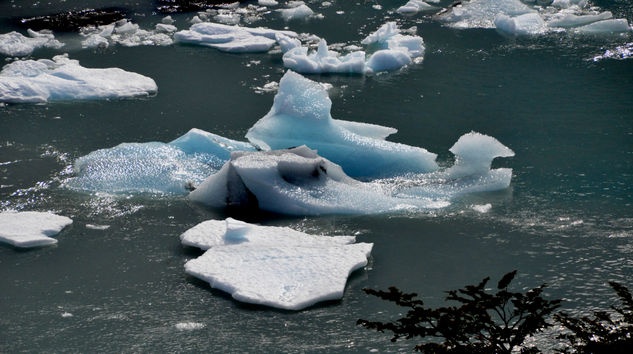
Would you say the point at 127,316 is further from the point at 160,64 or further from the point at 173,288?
the point at 160,64

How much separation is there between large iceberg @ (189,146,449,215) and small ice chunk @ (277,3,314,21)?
542cm

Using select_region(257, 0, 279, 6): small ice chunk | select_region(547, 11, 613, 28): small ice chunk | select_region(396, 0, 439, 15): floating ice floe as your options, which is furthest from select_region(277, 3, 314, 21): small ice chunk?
select_region(547, 11, 613, 28): small ice chunk

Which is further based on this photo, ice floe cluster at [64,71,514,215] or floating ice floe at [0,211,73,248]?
ice floe cluster at [64,71,514,215]

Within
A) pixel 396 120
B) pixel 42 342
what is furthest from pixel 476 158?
pixel 42 342

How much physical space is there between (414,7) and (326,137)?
5251 millimetres

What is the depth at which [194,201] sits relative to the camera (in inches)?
226

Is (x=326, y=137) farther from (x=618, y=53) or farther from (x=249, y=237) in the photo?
(x=618, y=53)

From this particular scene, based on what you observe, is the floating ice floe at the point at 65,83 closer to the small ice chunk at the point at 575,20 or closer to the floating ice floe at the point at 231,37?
the floating ice floe at the point at 231,37

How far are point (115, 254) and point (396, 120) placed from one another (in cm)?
306

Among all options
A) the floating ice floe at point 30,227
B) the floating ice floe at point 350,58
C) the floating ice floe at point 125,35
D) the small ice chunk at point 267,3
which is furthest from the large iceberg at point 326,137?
the small ice chunk at point 267,3

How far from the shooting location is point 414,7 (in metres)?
11.1

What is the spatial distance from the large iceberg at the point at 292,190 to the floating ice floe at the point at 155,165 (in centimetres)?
35

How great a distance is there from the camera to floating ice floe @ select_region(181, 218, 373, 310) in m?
4.43

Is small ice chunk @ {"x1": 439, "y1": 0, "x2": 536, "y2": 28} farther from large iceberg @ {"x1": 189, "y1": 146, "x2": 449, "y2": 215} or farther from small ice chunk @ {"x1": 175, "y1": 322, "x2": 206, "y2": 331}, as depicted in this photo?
small ice chunk @ {"x1": 175, "y1": 322, "x2": 206, "y2": 331}
